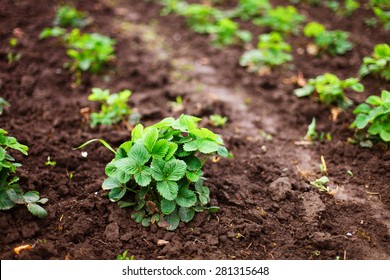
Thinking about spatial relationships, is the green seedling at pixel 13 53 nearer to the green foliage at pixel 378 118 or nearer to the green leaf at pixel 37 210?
the green leaf at pixel 37 210

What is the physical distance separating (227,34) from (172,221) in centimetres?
309

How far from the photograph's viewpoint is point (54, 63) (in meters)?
4.17

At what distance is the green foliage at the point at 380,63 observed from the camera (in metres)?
3.44

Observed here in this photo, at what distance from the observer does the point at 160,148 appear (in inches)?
94.4

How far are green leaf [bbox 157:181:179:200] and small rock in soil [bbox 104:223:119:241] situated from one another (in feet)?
1.44

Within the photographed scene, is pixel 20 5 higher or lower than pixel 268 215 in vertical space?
higher

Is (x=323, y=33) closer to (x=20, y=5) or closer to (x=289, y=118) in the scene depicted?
(x=289, y=118)

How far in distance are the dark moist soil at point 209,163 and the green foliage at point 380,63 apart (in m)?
0.12

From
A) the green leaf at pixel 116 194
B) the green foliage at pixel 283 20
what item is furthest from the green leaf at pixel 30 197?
the green foliage at pixel 283 20

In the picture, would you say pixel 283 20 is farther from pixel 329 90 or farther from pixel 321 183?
pixel 321 183

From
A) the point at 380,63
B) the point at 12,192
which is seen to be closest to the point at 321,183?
the point at 380,63

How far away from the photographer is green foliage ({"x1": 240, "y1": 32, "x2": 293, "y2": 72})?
425 centimetres
